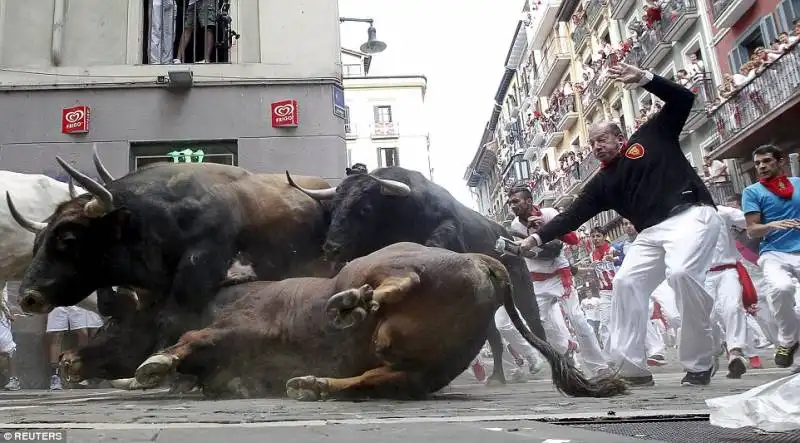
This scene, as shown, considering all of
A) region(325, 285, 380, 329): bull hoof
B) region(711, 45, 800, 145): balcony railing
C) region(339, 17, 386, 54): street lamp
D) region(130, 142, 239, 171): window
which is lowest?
region(325, 285, 380, 329): bull hoof

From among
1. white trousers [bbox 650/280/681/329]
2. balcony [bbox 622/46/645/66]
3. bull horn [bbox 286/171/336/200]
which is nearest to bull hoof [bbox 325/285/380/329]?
bull horn [bbox 286/171/336/200]

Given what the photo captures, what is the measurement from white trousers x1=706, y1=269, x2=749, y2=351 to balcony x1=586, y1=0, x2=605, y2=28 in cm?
2928

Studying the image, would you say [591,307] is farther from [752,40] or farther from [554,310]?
[752,40]

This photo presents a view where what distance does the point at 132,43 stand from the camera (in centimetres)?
1119

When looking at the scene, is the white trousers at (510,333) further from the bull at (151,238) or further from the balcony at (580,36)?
the balcony at (580,36)

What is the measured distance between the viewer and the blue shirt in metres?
5.82

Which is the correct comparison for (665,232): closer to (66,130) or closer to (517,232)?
(517,232)

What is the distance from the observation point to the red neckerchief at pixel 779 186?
19.3 feet

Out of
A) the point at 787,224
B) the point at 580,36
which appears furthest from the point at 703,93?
the point at 787,224

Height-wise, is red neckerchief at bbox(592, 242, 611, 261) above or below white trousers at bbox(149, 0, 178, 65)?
below

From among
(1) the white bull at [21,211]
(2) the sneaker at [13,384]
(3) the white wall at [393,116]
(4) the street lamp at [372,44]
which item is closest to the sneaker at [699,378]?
(1) the white bull at [21,211]

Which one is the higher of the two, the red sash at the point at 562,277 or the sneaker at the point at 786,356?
the red sash at the point at 562,277

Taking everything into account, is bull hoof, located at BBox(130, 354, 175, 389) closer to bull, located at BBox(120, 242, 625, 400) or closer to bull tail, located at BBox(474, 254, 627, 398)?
bull, located at BBox(120, 242, 625, 400)

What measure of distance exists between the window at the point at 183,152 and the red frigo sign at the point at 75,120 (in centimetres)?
75
